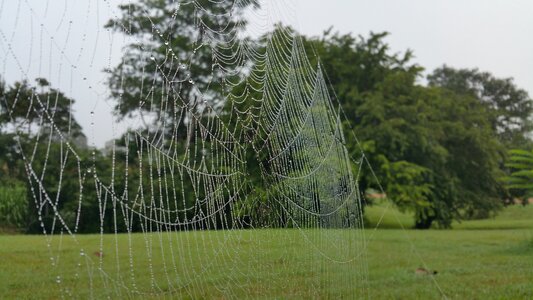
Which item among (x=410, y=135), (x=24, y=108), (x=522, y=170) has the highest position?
(x=410, y=135)

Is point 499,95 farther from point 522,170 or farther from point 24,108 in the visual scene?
point 24,108

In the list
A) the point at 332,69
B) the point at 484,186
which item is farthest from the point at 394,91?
the point at 484,186

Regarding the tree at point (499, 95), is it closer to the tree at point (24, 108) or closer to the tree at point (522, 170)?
the tree at point (522, 170)

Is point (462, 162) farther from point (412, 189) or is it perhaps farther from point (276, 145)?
point (276, 145)

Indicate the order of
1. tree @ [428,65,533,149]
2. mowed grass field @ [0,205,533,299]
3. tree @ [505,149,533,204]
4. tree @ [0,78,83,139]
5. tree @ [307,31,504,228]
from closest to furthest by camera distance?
tree @ [0,78,83,139]
mowed grass field @ [0,205,533,299]
tree @ [505,149,533,204]
tree @ [307,31,504,228]
tree @ [428,65,533,149]

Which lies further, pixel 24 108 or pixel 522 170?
pixel 522 170

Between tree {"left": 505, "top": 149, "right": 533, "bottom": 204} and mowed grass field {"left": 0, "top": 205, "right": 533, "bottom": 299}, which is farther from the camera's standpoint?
tree {"left": 505, "top": 149, "right": 533, "bottom": 204}

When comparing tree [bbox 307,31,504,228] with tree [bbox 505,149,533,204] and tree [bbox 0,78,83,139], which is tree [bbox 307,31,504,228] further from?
tree [bbox 0,78,83,139]

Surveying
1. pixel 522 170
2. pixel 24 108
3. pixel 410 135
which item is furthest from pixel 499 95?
pixel 24 108

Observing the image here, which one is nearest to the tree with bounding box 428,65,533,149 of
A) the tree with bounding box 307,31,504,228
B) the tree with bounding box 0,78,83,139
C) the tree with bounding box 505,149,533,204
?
the tree with bounding box 307,31,504,228

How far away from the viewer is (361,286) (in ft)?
27.9

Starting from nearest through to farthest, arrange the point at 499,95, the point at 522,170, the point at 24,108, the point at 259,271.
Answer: the point at 24,108, the point at 259,271, the point at 522,170, the point at 499,95

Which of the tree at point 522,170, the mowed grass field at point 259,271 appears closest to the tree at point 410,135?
the tree at point 522,170

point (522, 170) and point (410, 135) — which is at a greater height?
point (410, 135)
